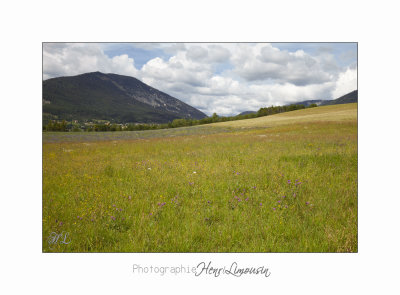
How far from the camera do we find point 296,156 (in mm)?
6312

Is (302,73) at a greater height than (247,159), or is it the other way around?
(302,73)

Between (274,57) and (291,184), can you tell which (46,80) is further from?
(291,184)

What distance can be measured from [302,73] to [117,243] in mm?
6357

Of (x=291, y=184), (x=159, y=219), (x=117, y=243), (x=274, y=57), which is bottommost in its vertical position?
(x=117, y=243)

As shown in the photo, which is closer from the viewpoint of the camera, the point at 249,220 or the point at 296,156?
the point at 249,220
